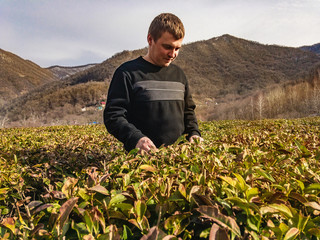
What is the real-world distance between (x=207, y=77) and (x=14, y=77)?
9200 cm

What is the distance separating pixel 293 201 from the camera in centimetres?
97

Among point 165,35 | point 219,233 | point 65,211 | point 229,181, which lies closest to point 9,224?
point 65,211

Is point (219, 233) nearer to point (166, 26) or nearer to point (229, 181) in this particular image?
point (229, 181)

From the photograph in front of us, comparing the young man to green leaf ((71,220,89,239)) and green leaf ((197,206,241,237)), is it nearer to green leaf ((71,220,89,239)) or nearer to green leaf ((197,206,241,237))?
green leaf ((71,220,89,239))

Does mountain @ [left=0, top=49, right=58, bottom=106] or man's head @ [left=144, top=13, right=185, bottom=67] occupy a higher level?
mountain @ [left=0, top=49, right=58, bottom=106]

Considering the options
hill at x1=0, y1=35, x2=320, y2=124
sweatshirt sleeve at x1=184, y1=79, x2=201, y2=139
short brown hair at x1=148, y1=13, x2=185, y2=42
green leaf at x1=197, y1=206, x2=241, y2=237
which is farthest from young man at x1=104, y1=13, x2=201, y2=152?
hill at x1=0, y1=35, x2=320, y2=124

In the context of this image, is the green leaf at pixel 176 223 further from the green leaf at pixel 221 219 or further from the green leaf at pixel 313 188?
the green leaf at pixel 313 188

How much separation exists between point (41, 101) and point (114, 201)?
224ft

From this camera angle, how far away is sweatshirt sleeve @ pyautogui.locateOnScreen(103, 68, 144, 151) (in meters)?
1.98

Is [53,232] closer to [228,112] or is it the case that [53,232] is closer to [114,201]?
[114,201]

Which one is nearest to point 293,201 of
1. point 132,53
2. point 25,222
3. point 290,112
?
point 25,222

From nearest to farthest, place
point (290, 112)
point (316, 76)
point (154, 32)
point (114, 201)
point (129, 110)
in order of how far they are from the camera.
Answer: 1. point (114, 201)
2. point (154, 32)
3. point (129, 110)
4. point (290, 112)
5. point (316, 76)

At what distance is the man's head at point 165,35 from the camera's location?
2148 millimetres

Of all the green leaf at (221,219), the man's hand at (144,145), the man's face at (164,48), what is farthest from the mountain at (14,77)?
the green leaf at (221,219)
